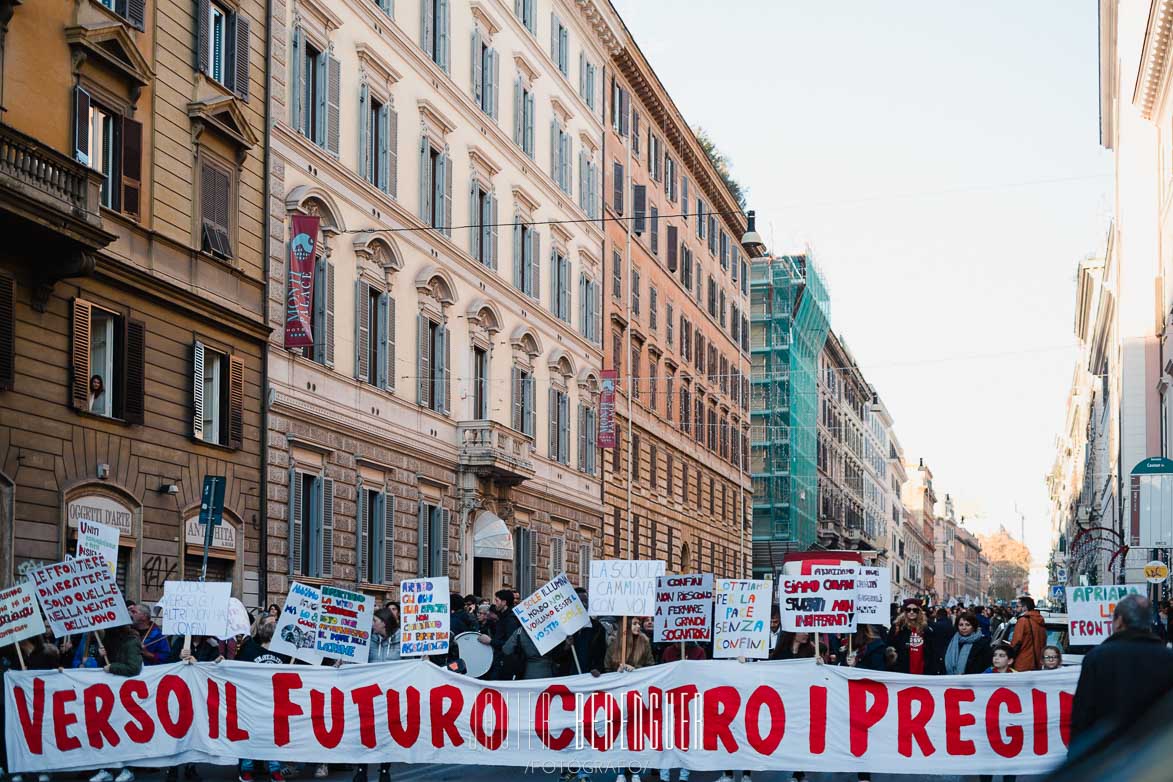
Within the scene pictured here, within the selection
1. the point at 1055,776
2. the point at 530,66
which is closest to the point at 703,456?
the point at 530,66

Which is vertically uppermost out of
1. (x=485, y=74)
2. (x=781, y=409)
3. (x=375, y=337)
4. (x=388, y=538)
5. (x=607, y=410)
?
(x=485, y=74)

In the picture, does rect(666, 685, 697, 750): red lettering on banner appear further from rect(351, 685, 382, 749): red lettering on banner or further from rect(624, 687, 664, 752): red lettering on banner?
rect(351, 685, 382, 749): red lettering on banner

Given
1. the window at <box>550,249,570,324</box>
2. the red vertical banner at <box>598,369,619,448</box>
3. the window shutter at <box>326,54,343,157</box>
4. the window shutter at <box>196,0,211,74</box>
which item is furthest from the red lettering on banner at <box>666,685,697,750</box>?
the red vertical banner at <box>598,369,619,448</box>

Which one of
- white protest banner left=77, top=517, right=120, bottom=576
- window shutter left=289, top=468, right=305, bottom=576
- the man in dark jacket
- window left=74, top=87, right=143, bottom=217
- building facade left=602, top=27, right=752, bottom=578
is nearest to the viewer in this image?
the man in dark jacket

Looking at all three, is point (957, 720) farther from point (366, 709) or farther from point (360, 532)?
point (360, 532)

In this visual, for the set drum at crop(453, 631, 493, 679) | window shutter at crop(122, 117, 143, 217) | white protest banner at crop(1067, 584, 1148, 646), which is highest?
window shutter at crop(122, 117, 143, 217)

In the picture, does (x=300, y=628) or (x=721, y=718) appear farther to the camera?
(x=300, y=628)

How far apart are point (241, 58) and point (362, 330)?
6.32m

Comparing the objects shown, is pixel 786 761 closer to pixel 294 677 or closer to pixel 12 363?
pixel 294 677

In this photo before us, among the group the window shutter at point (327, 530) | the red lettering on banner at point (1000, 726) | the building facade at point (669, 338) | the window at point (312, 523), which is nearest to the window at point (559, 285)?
the building facade at point (669, 338)

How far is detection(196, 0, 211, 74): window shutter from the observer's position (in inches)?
988

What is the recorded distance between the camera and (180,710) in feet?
47.6

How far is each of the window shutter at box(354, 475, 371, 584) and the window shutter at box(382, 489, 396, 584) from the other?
2.17 feet

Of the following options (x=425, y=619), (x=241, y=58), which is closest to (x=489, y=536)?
(x=241, y=58)
